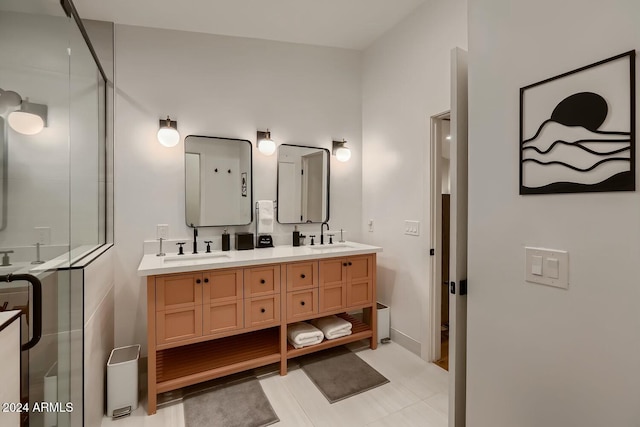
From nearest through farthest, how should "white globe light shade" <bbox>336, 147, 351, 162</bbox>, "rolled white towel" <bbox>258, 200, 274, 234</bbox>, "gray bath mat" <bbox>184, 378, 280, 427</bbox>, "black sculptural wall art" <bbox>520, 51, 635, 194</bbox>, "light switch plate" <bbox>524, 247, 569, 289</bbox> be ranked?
"black sculptural wall art" <bbox>520, 51, 635, 194</bbox> < "light switch plate" <bbox>524, 247, 569, 289</bbox> < "gray bath mat" <bbox>184, 378, 280, 427</bbox> < "rolled white towel" <bbox>258, 200, 274, 234</bbox> < "white globe light shade" <bbox>336, 147, 351, 162</bbox>

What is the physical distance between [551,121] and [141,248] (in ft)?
9.08

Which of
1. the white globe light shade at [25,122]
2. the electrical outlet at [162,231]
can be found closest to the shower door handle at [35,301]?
the white globe light shade at [25,122]

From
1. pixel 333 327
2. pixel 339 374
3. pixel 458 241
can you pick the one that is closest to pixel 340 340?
pixel 333 327

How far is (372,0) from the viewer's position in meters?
2.39

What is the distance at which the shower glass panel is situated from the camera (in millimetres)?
1243

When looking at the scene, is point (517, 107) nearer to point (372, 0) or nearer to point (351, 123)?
point (372, 0)

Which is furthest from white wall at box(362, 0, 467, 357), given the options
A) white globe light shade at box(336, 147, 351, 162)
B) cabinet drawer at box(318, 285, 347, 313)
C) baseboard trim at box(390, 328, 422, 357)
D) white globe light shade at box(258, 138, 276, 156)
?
white globe light shade at box(258, 138, 276, 156)

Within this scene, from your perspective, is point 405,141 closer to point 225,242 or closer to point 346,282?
point 346,282

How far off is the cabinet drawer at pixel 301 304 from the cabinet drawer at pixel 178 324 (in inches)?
26.6

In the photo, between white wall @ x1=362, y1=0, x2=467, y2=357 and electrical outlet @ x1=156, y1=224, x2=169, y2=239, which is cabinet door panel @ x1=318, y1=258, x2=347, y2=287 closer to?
white wall @ x1=362, y1=0, x2=467, y2=357

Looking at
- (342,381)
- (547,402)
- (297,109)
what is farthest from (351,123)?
(547,402)

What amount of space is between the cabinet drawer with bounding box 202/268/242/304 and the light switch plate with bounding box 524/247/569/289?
1762 mm

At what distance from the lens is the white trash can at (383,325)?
2.85m

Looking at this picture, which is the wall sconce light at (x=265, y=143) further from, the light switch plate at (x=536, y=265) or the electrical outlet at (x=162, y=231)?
the light switch plate at (x=536, y=265)
